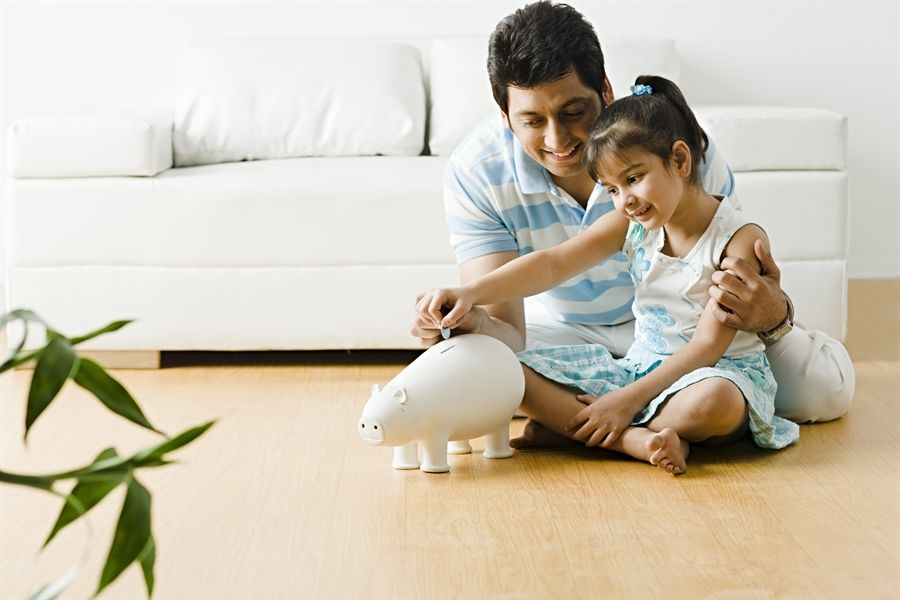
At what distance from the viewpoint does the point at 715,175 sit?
6.54 ft

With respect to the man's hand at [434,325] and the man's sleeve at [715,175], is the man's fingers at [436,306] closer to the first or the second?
the man's hand at [434,325]

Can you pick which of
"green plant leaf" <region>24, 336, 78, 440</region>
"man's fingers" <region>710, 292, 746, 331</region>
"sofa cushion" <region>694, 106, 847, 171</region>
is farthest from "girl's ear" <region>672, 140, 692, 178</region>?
"green plant leaf" <region>24, 336, 78, 440</region>

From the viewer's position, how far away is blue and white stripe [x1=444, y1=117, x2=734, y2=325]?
1984 mm

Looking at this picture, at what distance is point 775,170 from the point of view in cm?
267

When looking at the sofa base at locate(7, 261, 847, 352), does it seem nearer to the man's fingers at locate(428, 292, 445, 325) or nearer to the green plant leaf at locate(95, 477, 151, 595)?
the man's fingers at locate(428, 292, 445, 325)

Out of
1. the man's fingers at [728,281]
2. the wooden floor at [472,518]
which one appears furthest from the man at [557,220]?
the wooden floor at [472,518]

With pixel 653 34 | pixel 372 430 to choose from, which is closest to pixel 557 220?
pixel 372 430

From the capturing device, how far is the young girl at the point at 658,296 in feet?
5.83

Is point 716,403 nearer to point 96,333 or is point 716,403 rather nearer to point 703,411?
point 703,411

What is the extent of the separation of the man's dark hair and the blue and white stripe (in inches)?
8.5

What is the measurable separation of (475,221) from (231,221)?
0.80 m

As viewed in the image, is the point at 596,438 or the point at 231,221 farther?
the point at 231,221

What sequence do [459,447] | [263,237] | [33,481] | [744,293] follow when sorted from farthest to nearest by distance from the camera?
[263,237] → [459,447] → [744,293] → [33,481]

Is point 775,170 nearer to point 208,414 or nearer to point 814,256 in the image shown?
point 814,256
